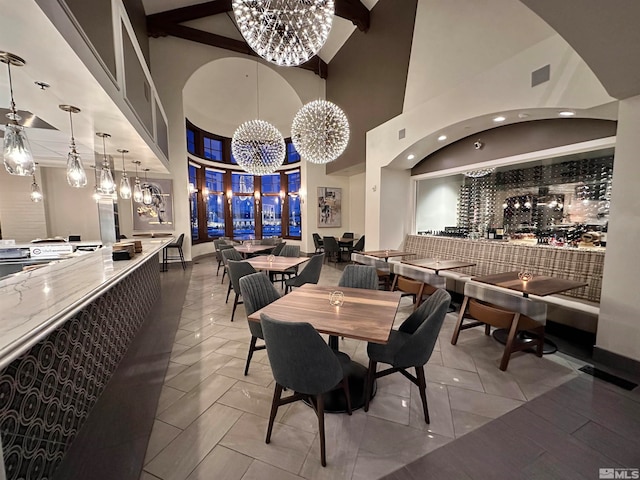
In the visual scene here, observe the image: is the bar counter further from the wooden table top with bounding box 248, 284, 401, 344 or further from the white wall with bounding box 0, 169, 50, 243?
the white wall with bounding box 0, 169, 50, 243

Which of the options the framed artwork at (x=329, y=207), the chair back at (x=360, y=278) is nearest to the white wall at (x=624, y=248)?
the chair back at (x=360, y=278)

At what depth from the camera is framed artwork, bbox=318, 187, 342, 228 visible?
9.38 m

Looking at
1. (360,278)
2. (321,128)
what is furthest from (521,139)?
(360,278)

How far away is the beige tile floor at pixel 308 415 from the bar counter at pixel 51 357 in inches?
20.1

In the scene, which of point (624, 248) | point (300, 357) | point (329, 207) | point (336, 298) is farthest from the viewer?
point (329, 207)

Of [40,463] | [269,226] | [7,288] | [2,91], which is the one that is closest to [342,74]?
[269,226]

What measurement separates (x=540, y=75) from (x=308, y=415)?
435cm

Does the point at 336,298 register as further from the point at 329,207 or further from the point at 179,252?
the point at 329,207

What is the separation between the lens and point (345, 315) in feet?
6.41

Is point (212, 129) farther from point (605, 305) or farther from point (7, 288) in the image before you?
point (605, 305)

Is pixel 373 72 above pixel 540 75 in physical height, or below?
above

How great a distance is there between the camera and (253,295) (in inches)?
97.2

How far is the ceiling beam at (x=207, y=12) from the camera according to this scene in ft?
21.1

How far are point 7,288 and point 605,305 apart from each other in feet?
15.8
